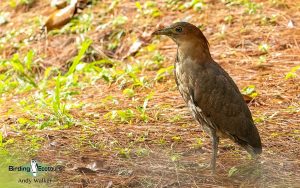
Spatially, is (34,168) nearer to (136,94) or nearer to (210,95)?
(210,95)

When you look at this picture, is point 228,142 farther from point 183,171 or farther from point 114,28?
point 114,28

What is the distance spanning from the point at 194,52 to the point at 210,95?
1.04 ft

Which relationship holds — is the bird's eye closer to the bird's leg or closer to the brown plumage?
the bird's leg

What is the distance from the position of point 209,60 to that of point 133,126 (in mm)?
1089

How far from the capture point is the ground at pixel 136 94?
4.55 meters

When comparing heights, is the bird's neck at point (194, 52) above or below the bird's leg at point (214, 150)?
above

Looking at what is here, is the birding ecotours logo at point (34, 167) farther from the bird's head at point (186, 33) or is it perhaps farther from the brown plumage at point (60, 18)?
the brown plumage at point (60, 18)

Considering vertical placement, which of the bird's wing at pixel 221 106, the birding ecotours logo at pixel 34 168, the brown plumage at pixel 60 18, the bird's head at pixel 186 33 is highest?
the bird's head at pixel 186 33

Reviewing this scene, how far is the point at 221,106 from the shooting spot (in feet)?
15.0

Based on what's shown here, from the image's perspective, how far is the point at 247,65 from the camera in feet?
22.2

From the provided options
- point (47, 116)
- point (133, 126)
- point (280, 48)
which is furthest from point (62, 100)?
point (280, 48)

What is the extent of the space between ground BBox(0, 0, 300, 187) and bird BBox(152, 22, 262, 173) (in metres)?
0.21

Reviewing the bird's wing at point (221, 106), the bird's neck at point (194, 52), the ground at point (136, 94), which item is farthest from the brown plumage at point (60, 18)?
the bird's wing at point (221, 106)

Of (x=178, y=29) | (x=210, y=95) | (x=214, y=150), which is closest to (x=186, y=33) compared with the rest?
(x=178, y=29)
